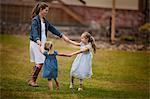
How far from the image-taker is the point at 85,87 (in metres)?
2.34

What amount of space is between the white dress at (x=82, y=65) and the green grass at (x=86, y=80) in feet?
0.13

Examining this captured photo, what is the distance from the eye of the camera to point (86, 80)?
2350 millimetres

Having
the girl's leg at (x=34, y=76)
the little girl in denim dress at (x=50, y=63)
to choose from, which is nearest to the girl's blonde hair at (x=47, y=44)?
the little girl in denim dress at (x=50, y=63)

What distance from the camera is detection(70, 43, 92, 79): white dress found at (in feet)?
7.53

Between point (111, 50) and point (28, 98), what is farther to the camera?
point (111, 50)

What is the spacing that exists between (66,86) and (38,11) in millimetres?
374

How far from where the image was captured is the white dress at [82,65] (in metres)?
2.29

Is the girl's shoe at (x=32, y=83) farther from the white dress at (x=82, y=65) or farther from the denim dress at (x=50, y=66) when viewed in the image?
the white dress at (x=82, y=65)

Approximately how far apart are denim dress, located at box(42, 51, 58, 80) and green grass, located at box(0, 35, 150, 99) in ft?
0.16

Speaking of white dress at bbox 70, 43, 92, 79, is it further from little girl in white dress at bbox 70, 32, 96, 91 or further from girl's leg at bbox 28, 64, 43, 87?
girl's leg at bbox 28, 64, 43, 87

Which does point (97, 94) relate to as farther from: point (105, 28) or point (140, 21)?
point (140, 21)

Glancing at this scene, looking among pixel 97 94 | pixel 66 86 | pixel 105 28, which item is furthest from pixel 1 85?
pixel 105 28

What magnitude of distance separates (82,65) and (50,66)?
0.16 m

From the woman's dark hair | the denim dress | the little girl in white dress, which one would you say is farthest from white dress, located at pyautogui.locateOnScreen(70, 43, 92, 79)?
the woman's dark hair
